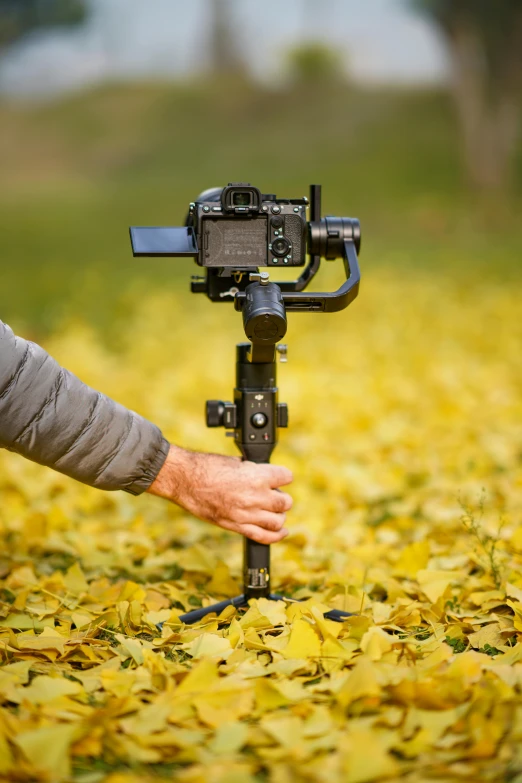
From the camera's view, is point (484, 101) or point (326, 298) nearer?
point (326, 298)

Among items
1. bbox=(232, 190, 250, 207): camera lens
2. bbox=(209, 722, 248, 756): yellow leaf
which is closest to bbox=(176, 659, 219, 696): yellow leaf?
bbox=(209, 722, 248, 756): yellow leaf

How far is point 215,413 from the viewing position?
2248mm

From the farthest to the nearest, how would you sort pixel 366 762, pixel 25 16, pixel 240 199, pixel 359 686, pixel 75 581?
pixel 25 16, pixel 75 581, pixel 240 199, pixel 359 686, pixel 366 762

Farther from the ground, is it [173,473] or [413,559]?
[173,473]

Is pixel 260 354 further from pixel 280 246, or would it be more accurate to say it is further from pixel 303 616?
pixel 303 616

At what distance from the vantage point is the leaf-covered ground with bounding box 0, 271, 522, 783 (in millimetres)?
1520

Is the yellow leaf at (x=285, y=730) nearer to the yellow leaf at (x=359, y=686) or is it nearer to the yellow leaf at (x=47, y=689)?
the yellow leaf at (x=359, y=686)

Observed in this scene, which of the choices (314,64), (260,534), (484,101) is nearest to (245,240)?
(260,534)

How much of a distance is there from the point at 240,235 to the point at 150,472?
605 mm

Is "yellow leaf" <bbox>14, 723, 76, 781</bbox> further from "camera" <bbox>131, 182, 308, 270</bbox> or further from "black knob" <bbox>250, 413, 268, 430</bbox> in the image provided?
"camera" <bbox>131, 182, 308, 270</bbox>

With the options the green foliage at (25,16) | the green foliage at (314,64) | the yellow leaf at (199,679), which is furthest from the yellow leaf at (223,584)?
the green foliage at (314,64)

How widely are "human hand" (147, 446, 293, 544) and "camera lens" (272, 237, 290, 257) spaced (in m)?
0.51

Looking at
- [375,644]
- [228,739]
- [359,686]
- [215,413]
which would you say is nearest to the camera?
[228,739]

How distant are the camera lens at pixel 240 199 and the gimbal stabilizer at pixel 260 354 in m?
0.10
